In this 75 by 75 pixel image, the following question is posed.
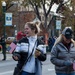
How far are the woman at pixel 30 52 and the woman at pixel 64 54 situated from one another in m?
0.34

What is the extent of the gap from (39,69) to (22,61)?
326mm

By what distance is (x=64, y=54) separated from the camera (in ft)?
23.2

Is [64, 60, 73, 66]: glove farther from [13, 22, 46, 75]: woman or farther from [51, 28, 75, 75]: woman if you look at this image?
[13, 22, 46, 75]: woman

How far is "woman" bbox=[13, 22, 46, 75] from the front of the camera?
6.77 meters

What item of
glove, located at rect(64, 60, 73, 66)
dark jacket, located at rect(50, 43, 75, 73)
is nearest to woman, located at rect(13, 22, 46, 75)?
dark jacket, located at rect(50, 43, 75, 73)

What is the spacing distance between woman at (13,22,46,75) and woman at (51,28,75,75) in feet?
1.11

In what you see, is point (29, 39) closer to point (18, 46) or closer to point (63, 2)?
point (18, 46)

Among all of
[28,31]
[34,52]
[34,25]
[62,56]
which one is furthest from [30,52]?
[62,56]

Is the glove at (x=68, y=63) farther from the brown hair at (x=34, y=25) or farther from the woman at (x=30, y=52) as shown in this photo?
the brown hair at (x=34, y=25)

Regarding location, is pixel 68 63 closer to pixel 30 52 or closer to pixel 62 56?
pixel 62 56

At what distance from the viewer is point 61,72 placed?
712 cm

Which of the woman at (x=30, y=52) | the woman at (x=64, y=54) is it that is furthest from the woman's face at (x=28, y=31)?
the woman at (x=64, y=54)

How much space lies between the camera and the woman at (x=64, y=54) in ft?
23.0

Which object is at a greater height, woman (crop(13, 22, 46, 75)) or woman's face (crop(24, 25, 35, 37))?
woman's face (crop(24, 25, 35, 37))
